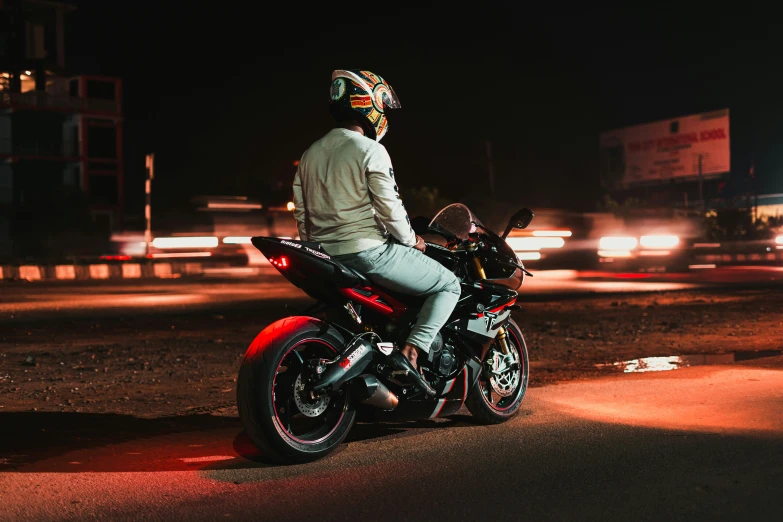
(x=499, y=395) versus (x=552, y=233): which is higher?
(x=552, y=233)

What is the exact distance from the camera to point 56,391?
26.2 ft

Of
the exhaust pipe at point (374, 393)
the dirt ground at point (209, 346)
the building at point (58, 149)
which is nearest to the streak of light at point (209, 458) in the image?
the exhaust pipe at point (374, 393)

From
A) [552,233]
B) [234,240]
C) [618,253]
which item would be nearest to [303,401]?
[618,253]

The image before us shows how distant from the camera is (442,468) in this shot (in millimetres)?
5016

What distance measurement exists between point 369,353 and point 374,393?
221mm

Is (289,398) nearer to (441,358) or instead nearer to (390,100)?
(441,358)

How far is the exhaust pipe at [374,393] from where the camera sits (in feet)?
17.5

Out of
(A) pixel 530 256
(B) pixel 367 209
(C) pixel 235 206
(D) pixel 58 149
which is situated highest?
(D) pixel 58 149

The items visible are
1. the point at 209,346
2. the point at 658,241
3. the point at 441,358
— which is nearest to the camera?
the point at 441,358

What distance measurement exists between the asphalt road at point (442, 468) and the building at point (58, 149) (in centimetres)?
4848

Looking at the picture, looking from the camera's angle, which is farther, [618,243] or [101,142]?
[101,142]

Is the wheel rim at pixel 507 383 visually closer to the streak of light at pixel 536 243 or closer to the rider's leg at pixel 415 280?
the rider's leg at pixel 415 280

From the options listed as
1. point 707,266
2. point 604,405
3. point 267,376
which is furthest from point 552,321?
point 707,266

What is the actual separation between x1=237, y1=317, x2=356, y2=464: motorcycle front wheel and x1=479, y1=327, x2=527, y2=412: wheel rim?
3.62ft
